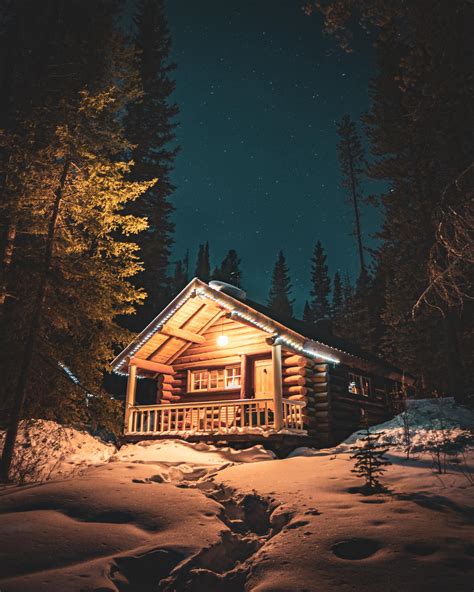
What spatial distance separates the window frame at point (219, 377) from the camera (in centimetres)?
1748

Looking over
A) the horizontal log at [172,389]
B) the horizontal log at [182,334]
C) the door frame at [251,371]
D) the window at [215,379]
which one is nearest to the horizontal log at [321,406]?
the door frame at [251,371]

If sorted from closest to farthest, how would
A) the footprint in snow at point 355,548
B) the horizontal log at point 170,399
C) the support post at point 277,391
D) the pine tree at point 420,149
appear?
the footprint in snow at point 355,548 → the pine tree at point 420,149 → the support post at point 277,391 → the horizontal log at point 170,399

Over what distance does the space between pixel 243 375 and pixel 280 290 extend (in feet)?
202

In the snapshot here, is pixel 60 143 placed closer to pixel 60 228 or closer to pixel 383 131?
pixel 60 228

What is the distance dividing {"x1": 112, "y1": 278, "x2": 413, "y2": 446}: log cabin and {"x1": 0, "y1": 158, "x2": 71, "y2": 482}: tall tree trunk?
3.94 m

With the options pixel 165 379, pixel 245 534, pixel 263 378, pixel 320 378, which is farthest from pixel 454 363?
pixel 245 534

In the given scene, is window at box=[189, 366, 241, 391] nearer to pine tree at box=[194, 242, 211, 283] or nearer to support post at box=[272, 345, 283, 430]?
support post at box=[272, 345, 283, 430]

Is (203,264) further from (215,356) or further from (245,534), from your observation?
(245,534)

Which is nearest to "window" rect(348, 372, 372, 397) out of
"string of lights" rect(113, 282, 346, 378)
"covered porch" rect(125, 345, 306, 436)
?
"string of lights" rect(113, 282, 346, 378)

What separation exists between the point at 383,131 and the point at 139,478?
2211cm

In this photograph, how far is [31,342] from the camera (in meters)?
9.25

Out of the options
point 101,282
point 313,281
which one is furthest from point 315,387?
point 313,281

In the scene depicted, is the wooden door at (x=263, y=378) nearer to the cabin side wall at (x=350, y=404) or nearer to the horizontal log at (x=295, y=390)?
the horizontal log at (x=295, y=390)

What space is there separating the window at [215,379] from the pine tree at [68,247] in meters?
7.67
